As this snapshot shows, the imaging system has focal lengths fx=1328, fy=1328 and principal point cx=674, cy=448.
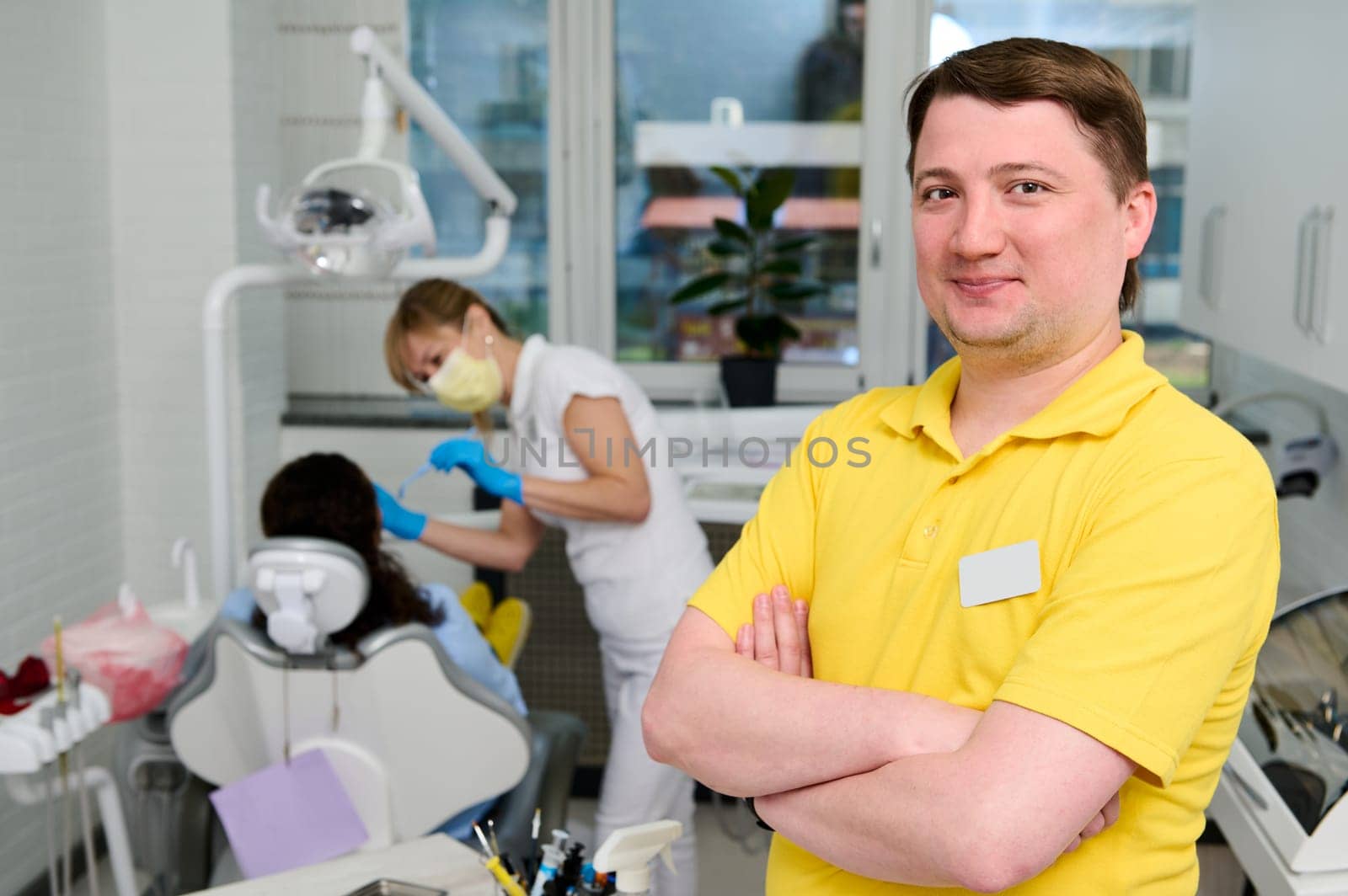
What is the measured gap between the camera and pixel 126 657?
189cm

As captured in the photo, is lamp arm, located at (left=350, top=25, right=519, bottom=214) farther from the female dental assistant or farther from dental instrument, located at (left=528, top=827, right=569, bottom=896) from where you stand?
dental instrument, located at (left=528, top=827, right=569, bottom=896)

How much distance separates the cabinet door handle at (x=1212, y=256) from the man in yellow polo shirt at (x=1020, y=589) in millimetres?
1638

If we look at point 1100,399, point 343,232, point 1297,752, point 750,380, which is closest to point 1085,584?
point 1100,399

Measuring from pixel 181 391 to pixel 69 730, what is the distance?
1.52 metres

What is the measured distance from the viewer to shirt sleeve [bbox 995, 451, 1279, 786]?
0.88 meters

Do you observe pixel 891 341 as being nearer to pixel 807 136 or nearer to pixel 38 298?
pixel 807 136

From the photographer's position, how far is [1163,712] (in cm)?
88

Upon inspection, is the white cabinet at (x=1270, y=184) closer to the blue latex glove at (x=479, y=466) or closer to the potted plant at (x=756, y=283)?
the potted plant at (x=756, y=283)

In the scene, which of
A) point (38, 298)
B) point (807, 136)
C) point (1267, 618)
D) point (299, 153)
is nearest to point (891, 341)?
point (807, 136)

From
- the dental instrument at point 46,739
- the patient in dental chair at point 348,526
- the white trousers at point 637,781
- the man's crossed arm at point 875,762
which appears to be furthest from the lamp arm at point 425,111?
the man's crossed arm at point 875,762

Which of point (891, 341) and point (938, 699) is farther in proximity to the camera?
point (891, 341)

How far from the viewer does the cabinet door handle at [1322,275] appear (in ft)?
6.32

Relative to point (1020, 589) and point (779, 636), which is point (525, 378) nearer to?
point (779, 636)

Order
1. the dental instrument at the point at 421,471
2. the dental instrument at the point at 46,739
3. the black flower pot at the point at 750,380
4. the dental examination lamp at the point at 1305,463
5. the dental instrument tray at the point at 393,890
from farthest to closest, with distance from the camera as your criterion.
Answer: the black flower pot at the point at 750,380, the dental examination lamp at the point at 1305,463, the dental instrument at the point at 421,471, the dental instrument at the point at 46,739, the dental instrument tray at the point at 393,890
